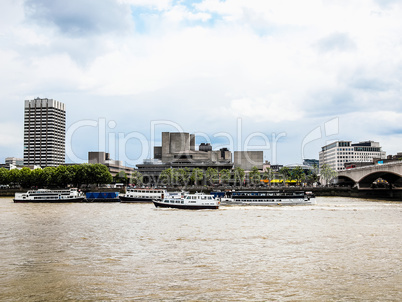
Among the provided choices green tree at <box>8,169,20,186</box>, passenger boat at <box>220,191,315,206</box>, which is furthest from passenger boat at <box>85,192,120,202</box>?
green tree at <box>8,169,20,186</box>

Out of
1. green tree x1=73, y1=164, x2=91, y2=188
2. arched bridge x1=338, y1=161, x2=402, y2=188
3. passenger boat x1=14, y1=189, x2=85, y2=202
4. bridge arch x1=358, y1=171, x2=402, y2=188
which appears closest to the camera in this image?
passenger boat x1=14, y1=189, x2=85, y2=202

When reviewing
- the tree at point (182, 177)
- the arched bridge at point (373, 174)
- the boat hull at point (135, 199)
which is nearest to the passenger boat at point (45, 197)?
the boat hull at point (135, 199)

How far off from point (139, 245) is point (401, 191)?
111 metres

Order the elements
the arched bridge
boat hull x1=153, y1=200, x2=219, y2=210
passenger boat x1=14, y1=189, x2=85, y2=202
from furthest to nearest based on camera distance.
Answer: the arched bridge, passenger boat x1=14, y1=189, x2=85, y2=202, boat hull x1=153, y1=200, x2=219, y2=210

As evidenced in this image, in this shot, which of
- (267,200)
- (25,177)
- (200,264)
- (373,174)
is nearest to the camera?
(200,264)

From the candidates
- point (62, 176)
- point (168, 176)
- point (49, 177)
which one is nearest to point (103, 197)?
point (62, 176)

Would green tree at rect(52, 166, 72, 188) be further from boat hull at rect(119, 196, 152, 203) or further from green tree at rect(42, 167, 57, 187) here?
boat hull at rect(119, 196, 152, 203)

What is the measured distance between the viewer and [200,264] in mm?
27125

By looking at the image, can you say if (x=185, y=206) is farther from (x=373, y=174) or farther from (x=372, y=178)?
(x=372, y=178)

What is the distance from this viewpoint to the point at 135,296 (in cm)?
2016

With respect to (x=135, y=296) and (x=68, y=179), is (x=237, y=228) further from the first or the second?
(x=68, y=179)

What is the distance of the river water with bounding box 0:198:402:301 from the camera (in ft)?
68.3

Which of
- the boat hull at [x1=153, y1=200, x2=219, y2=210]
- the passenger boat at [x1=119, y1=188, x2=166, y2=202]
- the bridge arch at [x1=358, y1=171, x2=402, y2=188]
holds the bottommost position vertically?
the boat hull at [x1=153, y1=200, x2=219, y2=210]

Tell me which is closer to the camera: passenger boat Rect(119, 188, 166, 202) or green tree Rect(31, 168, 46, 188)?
passenger boat Rect(119, 188, 166, 202)
